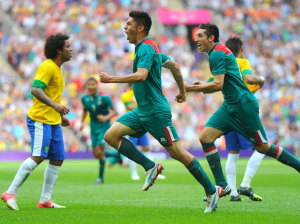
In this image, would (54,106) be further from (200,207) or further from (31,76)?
(31,76)

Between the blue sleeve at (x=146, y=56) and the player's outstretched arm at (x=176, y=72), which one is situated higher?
the blue sleeve at (x=146, y=56)

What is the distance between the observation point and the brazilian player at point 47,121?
32.0ft

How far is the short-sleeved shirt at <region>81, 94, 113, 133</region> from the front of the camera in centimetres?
1673

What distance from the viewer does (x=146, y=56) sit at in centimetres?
883

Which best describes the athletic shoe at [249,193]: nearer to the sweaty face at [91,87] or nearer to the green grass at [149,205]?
the green grass at [149,205]

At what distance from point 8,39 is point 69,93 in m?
4.79

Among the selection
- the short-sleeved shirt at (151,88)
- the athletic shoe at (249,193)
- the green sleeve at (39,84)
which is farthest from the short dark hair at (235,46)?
the green sleeve at (39,84)

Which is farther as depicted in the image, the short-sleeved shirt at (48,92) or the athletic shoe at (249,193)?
A: the athletic shoe at (249,193)

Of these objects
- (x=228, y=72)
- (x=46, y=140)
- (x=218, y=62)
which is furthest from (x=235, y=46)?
(x=46, y=140)

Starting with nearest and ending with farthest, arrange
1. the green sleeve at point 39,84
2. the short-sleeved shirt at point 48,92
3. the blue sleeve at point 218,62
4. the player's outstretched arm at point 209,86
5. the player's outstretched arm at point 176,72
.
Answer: the player's outstretched arm at point 176,72 → the player's outstretched arm at point 209,86 → the blue sleeve at point 218,62 → the green sleeve at point 39,84 → the short-sleeved shirt at point 48,92

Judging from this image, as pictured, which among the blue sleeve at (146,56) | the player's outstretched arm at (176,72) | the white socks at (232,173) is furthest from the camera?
the white socks at (232,173)

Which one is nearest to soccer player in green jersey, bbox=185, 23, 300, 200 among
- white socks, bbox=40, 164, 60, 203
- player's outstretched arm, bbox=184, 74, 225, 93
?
player's outstretched arm, bbox=184, 74, 225, 93

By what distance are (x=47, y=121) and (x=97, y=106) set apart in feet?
22.4

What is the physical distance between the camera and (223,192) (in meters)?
9.50
